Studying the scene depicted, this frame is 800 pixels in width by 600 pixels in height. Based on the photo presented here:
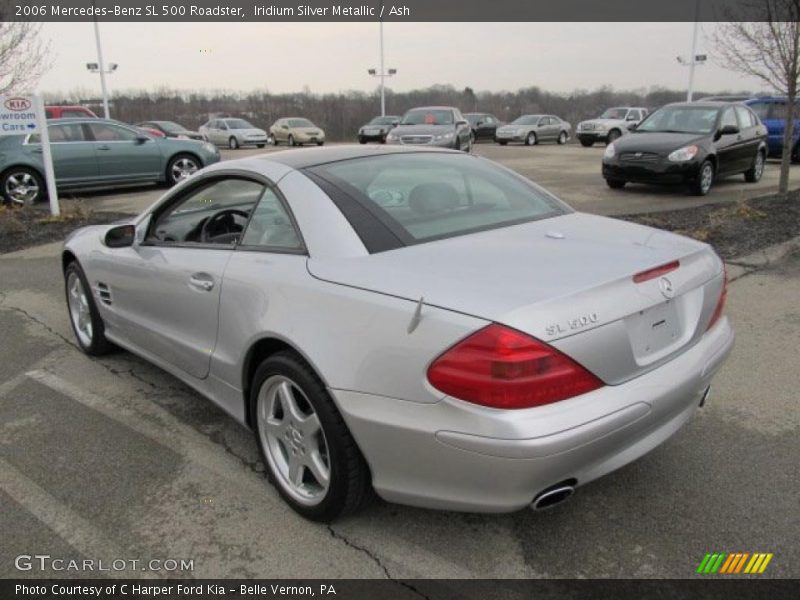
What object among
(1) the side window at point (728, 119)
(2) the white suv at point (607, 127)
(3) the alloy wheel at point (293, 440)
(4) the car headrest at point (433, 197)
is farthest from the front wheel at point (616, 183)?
(2) the white suv at point (607, 127)

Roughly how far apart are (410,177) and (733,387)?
7.62 ft

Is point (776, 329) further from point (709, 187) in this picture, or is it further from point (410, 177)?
point (709, 187)

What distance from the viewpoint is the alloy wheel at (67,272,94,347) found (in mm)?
4707

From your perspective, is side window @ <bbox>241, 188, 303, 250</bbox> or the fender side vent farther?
the fender side vent

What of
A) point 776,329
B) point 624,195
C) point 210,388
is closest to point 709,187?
point 624,195

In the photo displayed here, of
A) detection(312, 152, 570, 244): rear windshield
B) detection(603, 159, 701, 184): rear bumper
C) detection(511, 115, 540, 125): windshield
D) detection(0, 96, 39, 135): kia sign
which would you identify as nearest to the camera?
detection(312, 152, 570, 244): rear windshield

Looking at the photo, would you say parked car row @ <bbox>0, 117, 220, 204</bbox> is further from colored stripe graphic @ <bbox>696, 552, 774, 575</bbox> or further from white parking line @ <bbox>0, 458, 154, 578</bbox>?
colored stripe graphic @ <bbox>696, 552, 774, 575</bbox>

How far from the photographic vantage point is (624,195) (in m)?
11.8

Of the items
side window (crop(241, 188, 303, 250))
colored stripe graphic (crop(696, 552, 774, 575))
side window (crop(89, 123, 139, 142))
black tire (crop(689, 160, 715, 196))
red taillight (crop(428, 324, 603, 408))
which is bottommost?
colored stripe graphic (crop(696, 552, 774, 575))

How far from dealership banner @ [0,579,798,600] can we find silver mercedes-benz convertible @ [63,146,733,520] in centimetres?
33

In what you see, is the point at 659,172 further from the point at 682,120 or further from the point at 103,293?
the point at 103,293

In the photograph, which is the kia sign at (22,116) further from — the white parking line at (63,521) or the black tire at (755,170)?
the black tire at (755,170)

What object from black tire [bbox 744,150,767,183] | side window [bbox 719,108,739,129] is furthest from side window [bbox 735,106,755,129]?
black tire [bbox 744,150,767,183]

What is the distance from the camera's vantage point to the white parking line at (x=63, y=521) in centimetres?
262
